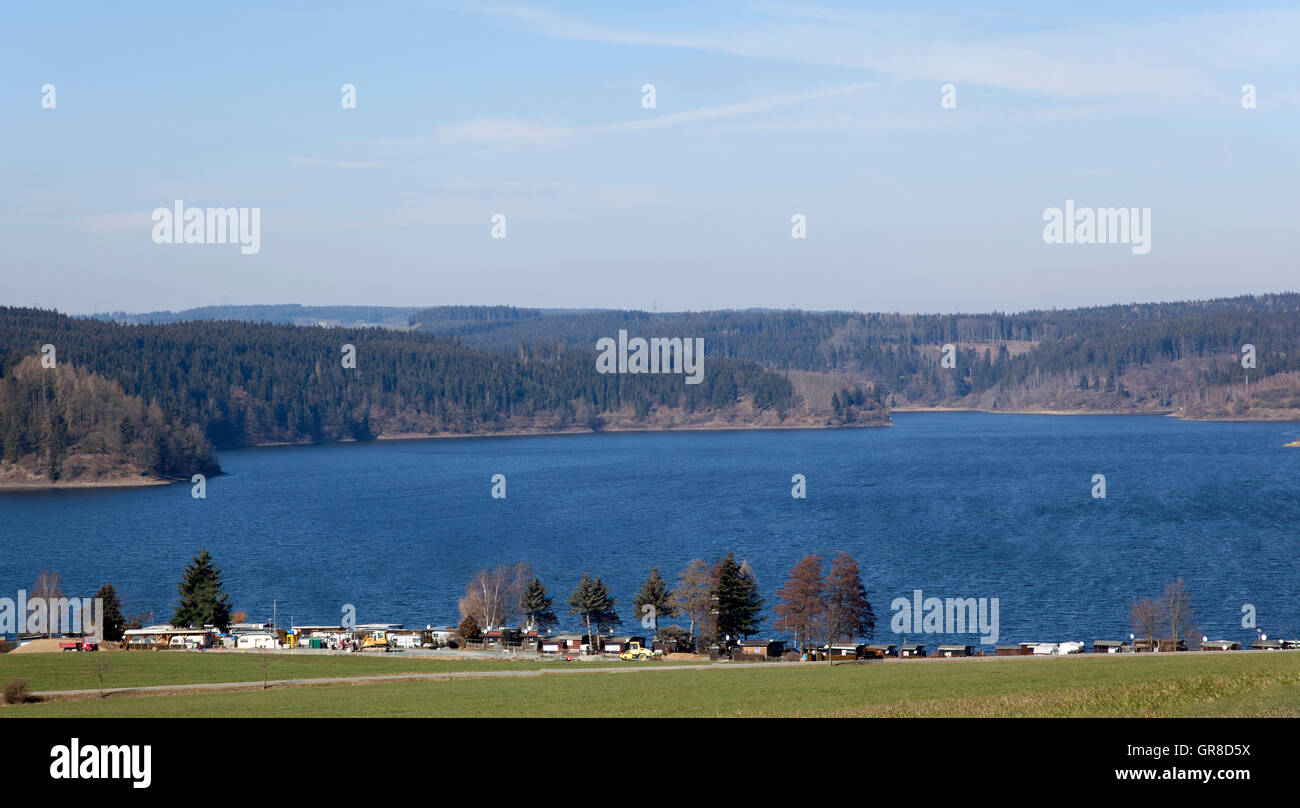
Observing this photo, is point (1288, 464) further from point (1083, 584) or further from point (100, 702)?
point (100, 702)

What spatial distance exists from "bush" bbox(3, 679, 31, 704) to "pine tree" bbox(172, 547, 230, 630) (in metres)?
28.6

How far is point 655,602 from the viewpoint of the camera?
63156 mm

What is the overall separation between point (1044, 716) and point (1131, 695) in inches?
97.8

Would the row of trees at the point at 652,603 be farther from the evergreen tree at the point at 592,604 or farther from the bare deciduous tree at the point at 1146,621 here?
the bare deciduous tree at the point at 1146,621

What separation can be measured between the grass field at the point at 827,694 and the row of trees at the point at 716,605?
12527 millimetres

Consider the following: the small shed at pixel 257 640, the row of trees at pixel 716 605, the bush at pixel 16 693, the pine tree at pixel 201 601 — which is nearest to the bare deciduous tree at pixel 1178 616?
the row of trees at pixel 716 605

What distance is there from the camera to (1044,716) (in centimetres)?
1983

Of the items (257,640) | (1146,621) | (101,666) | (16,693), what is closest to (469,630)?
(257,640)

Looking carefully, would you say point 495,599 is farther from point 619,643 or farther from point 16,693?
point 16,693

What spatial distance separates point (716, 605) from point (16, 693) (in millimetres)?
32469

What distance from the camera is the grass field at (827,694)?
20.6 metres

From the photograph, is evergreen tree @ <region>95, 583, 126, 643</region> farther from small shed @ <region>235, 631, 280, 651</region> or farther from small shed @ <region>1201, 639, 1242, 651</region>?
small shed @ <region>1201, 639, 1242, 651</region>
